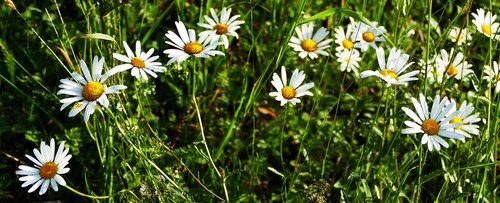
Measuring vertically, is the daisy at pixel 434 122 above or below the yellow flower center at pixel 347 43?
below

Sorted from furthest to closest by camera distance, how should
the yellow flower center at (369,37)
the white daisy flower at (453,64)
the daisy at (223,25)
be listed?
the yellow flower center at (369,37), the white daisy flower at (453,64), the daisy at (223,25)

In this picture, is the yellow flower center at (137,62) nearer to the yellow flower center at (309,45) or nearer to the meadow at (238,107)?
the meadow at (238,107)

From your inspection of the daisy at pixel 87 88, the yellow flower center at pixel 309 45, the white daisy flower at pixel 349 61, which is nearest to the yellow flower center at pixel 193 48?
the daisy at pixel 87 88

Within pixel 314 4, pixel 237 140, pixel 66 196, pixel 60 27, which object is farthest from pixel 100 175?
pixel 314 4

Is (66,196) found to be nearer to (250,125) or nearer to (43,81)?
(43,81)

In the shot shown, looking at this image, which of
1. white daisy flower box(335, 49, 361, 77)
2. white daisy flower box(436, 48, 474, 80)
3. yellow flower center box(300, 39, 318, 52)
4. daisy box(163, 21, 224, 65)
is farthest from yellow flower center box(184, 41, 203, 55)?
white daisy flower box(436, 48, 474, 80)

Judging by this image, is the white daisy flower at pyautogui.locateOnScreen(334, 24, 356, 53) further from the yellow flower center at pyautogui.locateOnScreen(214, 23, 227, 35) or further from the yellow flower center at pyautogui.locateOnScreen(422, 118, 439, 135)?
the yellow flower center at pyautogui.locateOnScreen(422, 118, 439, 135)

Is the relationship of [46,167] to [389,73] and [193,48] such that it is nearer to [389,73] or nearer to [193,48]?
[193,48]
